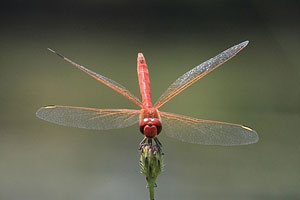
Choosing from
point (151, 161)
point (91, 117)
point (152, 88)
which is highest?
point (152, 88)

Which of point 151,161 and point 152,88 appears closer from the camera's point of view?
point 151,161

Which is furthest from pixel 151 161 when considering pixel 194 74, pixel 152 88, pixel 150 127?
pixel 152 88

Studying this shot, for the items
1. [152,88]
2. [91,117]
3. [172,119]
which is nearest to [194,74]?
[172,119]

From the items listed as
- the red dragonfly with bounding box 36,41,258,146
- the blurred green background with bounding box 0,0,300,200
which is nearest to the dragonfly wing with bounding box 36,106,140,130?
the red dragonfly with bounding box 36,41,258,146

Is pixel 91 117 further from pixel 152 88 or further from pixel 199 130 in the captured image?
pixel 152 88

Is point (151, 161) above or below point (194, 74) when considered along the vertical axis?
below

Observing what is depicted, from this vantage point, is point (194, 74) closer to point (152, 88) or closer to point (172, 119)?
point (172, 119)
